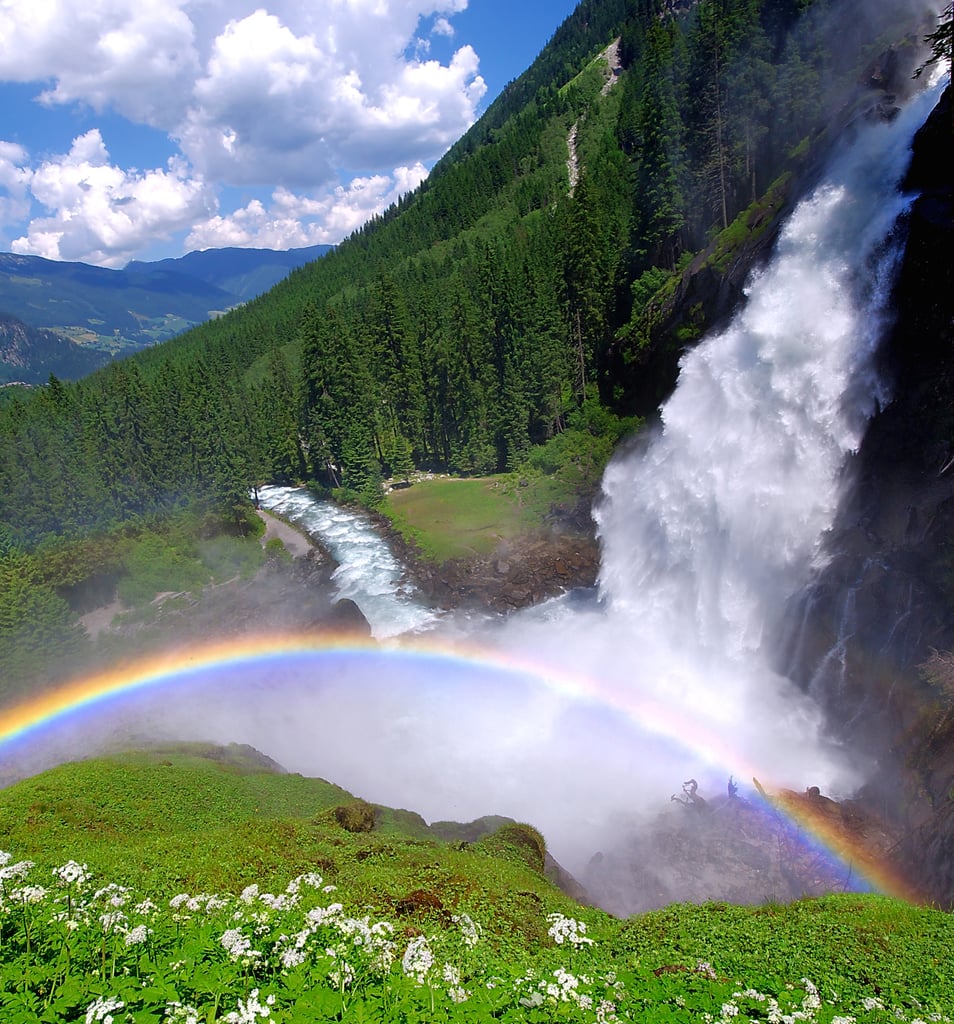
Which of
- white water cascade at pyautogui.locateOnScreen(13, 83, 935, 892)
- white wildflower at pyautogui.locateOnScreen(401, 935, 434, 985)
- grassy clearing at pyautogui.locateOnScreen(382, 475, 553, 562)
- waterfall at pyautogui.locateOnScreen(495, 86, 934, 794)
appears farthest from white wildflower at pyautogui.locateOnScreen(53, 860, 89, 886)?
grassy clearing at pyautogui.locateOnScreen(382, 475, 553, 562)

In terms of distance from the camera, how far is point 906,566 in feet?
65.3

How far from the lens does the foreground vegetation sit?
213 inches

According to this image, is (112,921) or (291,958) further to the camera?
(112,921)

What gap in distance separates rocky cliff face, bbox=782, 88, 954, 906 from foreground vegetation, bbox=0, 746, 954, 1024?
8910mm

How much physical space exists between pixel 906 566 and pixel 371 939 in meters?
20.2

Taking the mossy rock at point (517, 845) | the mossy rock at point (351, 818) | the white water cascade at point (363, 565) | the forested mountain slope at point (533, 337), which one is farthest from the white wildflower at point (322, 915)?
the forested mountain slope at point (533, 337)

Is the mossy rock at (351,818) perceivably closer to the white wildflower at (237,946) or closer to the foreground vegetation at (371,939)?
the foreground vegetation at (371,939)

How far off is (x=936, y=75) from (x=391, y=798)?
125ft

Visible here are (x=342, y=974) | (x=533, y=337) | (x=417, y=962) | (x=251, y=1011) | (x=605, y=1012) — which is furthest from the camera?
(x=533, y=337)

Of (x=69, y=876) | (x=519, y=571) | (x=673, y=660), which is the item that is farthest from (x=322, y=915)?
(x=519, y=571)

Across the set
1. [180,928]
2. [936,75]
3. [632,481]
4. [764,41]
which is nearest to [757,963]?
[180,928]

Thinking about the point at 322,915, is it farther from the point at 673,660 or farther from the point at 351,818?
the point at 673,660

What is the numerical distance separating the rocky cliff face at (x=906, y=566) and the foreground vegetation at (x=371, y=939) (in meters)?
8.91

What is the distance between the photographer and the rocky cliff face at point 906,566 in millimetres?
17719
